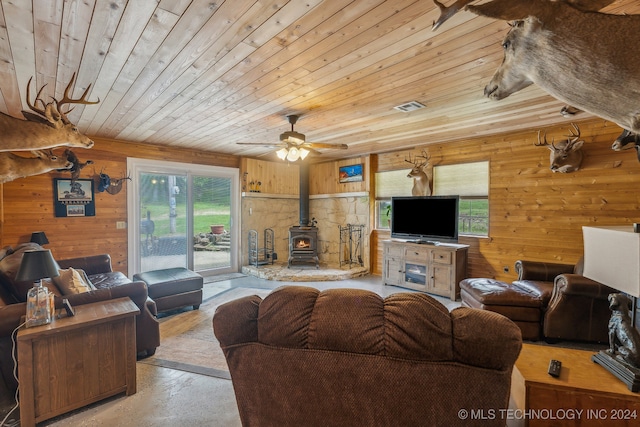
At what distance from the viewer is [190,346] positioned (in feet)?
9.83

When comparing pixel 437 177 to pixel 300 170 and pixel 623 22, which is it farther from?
pixel 623 22

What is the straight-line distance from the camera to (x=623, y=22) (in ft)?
3.66

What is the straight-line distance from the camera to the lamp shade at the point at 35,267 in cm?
192

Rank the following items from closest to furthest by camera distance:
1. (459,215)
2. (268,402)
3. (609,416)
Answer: (268,402), (609,416), (459,215)

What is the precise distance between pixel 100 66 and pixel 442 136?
4.40m

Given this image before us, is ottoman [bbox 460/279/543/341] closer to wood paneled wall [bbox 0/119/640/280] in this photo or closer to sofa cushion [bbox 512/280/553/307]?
sofa cushion [bbox 512/280/553/307]

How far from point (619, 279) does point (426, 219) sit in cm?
364

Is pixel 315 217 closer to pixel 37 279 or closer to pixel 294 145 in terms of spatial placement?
pixel 294 145

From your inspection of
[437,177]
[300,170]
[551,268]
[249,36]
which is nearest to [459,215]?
[437,177]

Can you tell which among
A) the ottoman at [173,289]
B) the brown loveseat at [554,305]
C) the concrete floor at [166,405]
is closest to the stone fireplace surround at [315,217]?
the ottoman at [173,289]

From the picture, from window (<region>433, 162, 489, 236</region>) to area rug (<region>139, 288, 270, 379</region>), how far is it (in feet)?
13.9

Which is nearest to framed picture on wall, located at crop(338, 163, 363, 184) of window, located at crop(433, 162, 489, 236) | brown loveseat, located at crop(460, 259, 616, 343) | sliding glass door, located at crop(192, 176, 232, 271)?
window, located at crop(433, 162, 489, 236)

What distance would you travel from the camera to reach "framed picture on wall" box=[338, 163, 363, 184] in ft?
20.5

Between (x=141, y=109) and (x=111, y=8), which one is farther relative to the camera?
(x=141, y=109)
